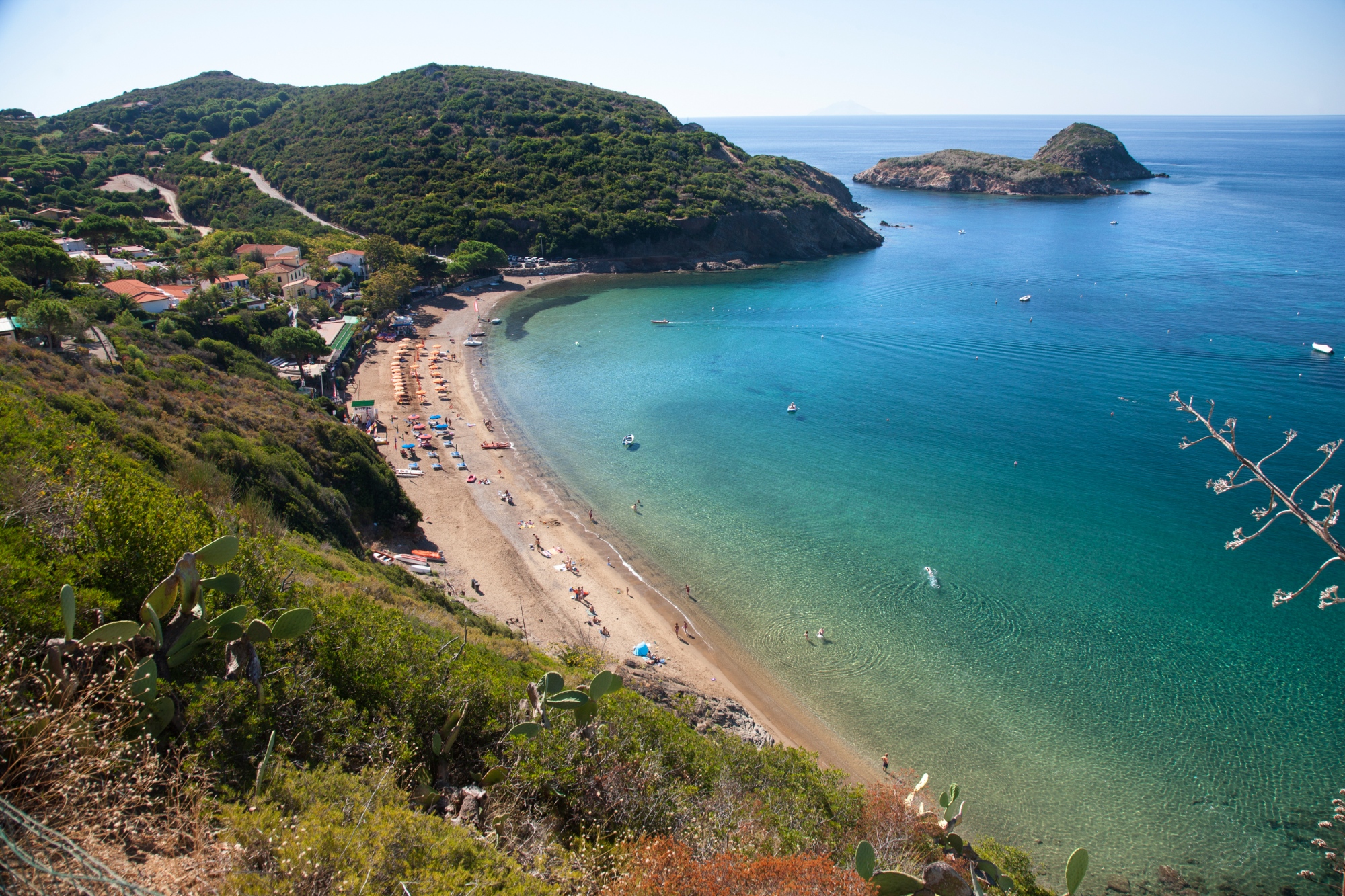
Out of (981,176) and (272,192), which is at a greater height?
(981,176)

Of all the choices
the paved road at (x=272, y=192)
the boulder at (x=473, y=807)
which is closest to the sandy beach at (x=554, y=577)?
the boulder at (x=473, y=807)

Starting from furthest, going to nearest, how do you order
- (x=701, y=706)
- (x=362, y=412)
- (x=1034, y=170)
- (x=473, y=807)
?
(x=1034, y=170)
(x=362, y=412)
(x=701, y=706)
(x=473, y=807)

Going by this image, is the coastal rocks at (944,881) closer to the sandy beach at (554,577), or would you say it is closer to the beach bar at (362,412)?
the sandy beach at (554,577)

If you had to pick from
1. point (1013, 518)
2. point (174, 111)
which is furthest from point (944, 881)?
point (174, 111)

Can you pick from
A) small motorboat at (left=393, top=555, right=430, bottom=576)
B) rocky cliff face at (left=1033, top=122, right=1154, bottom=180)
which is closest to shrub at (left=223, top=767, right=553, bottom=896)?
small motorboat at (left=393, top=555, right=430, bottom=576)

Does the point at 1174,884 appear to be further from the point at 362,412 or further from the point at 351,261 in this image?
the point at 351,261

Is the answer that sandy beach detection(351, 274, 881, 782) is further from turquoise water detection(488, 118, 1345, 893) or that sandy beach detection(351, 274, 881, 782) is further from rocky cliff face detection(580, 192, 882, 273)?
rocky cliff face detection(580, 192, 882, 273)
